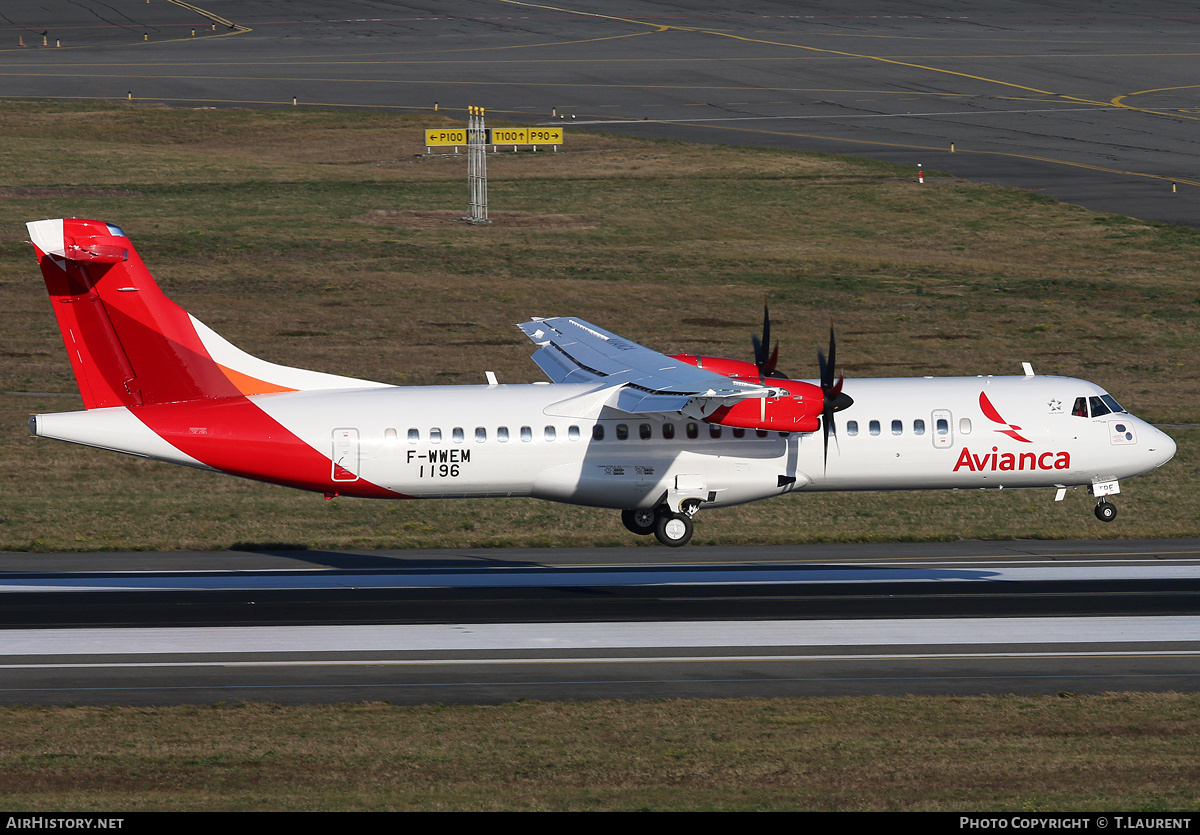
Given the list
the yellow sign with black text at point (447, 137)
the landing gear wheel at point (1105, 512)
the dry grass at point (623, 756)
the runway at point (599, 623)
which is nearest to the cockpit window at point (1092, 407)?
the landing gear wheel at point (1105, 512)

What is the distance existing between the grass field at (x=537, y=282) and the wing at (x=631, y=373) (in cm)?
529

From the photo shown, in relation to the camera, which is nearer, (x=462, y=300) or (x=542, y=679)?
(x=542, y=679)

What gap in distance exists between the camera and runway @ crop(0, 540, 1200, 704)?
81.0 feet

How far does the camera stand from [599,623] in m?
28.8

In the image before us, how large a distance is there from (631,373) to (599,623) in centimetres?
613

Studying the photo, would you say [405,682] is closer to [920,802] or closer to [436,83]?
[920,802]

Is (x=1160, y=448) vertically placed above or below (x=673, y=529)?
above

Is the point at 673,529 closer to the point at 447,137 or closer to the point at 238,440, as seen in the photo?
the point at 238,440

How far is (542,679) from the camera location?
25.0m

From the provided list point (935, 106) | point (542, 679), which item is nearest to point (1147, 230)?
point (935, 106)

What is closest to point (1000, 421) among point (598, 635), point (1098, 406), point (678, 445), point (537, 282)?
point (1098, 406)

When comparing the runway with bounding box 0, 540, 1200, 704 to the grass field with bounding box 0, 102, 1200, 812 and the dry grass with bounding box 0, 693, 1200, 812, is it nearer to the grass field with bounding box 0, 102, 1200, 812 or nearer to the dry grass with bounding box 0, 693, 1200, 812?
the dry grass with bounding box 0, 693, 1200, 812

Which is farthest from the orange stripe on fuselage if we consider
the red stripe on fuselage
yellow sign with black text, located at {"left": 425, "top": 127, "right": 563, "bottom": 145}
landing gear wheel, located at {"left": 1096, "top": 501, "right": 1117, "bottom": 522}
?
yellow sign with black text, located at {"left": 425, "top": 127, "right": 563, "bottom": 145}

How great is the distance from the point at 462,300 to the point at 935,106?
158 feet
